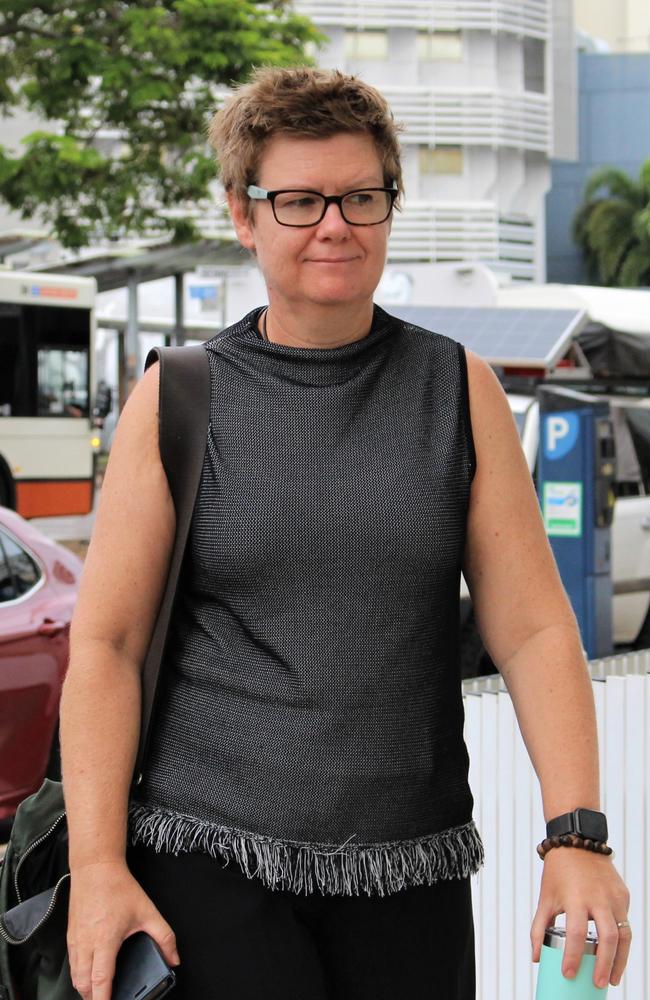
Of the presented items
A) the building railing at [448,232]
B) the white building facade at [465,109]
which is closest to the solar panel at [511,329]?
the white building facade at [465,109]

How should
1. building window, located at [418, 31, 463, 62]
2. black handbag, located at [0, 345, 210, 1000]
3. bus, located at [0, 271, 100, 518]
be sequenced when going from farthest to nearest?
building window, located at [418, 31, 463, 62], bus, located at [0, 271, 100, 518], black handbag, located at [0, 345, 210, 1000]

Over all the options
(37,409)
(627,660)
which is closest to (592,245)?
(37,409)

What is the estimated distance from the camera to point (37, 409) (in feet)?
63.5

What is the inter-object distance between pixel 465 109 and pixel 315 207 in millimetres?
58314

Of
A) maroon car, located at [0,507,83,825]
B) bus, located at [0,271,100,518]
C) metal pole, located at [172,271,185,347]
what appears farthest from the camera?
metal pole, located at [172,271,185,347]

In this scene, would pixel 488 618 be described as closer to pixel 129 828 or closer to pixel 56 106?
pixel 129 828

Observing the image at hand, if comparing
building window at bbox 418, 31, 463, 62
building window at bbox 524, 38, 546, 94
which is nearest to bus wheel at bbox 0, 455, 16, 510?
building window at bbox 418, 31, 463, 62

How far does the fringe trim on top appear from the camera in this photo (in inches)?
76.9

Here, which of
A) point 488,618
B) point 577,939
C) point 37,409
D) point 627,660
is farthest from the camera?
point 37,409

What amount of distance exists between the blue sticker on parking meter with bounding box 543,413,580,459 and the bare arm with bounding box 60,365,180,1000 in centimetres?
859

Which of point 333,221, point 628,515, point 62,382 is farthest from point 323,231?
point 62,382

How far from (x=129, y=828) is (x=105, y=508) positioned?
0.39 m

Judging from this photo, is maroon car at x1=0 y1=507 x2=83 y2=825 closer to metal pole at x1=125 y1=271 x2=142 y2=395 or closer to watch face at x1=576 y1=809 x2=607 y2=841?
watch face at x1=576 y1=809 x2=607 y2=841

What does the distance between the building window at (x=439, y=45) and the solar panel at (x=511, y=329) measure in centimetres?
4801
